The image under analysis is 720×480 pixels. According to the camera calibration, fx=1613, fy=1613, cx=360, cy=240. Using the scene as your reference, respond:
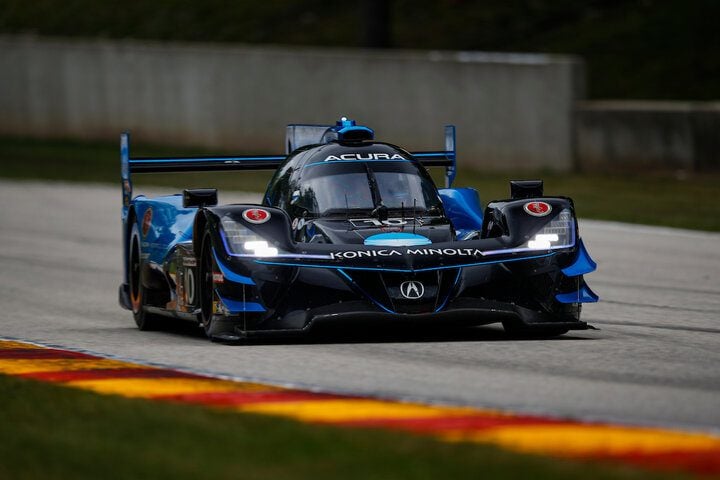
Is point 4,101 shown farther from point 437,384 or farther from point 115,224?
point 437,384

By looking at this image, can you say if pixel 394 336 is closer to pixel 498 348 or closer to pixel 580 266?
pixel 498 348

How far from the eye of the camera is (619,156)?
82.1 ft

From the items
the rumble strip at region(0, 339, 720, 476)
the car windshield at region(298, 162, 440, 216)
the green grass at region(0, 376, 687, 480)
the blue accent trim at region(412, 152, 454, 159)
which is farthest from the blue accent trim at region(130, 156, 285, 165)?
the green grass at region(0, 376, 687, 480)

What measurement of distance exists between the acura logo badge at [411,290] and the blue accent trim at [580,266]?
95cm

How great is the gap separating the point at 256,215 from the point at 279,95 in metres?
20.4

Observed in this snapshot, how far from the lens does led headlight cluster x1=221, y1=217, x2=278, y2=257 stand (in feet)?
30.1

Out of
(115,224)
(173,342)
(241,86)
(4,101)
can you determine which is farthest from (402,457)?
(4,101)

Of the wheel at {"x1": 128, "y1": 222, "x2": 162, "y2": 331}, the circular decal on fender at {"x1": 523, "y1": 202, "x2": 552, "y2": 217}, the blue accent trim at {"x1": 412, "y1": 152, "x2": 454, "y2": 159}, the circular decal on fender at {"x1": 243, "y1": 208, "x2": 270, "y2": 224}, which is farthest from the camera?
the blue accent trim at {"x1": 412, "y1": 152, "x2": 454, "y2": 159}

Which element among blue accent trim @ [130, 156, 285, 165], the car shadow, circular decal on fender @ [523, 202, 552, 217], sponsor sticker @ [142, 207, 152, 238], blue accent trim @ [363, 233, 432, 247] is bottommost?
the car shadow

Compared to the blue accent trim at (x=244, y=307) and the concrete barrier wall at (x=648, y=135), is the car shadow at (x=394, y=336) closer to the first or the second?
the blue accent trim at (x=244, y=307)

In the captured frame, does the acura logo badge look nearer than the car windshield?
Yes

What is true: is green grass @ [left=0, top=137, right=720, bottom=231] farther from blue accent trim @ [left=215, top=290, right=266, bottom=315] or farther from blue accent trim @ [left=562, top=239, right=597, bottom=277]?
blue accent trim @ [left=215, top=290, right=266, bottom=315]

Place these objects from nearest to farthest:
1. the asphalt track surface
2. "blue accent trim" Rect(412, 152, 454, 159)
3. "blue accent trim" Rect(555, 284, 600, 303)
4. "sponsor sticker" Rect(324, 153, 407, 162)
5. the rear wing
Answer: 1. the asphalt track surface
2. "blue accent trim" Rect(555, 284, 600, 303)
3. "sponsor sticker" Rect(324, 153, 407, 162)
4. the rear wing
5. "blue accent trim" Rect(412, 152, 454, 159)

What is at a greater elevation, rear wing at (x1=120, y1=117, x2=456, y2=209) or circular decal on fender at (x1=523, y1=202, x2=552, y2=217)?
rear wing at (x1=120, y1=117, x2=456, y2=209)
